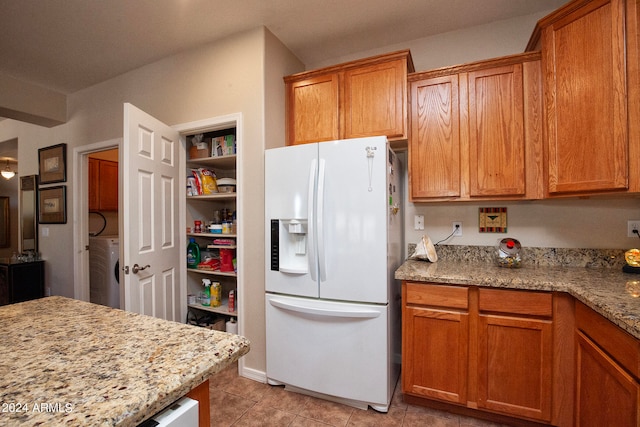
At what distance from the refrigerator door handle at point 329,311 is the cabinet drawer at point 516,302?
597 mm

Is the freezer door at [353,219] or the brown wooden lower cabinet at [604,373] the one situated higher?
the freezer door at [353,219]

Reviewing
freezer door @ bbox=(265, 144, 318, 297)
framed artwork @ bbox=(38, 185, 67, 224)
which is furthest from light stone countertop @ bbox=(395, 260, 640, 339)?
framed artwork @ bbox=(38, 185, 67, 224)

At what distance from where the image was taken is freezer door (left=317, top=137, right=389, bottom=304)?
1631 millimetres

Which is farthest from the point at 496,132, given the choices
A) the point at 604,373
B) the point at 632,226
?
the point at 604,373

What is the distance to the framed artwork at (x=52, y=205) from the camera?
3129 millimetres

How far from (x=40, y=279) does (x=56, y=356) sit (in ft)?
12.9

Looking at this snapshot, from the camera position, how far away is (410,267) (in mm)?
1807

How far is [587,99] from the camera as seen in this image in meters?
1.44

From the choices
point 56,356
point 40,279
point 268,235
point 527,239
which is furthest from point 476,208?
point 40,279

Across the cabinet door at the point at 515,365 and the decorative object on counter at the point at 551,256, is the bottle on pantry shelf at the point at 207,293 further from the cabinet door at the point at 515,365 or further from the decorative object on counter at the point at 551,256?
the cabinet door at the point at 515,365

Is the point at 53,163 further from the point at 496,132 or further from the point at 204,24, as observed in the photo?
the point at 496,132

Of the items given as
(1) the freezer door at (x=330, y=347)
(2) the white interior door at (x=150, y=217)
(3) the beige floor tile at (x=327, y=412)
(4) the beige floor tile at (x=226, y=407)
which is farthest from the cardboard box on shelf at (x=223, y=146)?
(3) the beige floor tile at (x=327, y=412)

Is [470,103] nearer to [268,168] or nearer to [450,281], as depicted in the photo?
[450,281]

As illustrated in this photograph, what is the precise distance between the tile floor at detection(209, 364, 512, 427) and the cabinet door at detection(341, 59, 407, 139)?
1.76 metres
